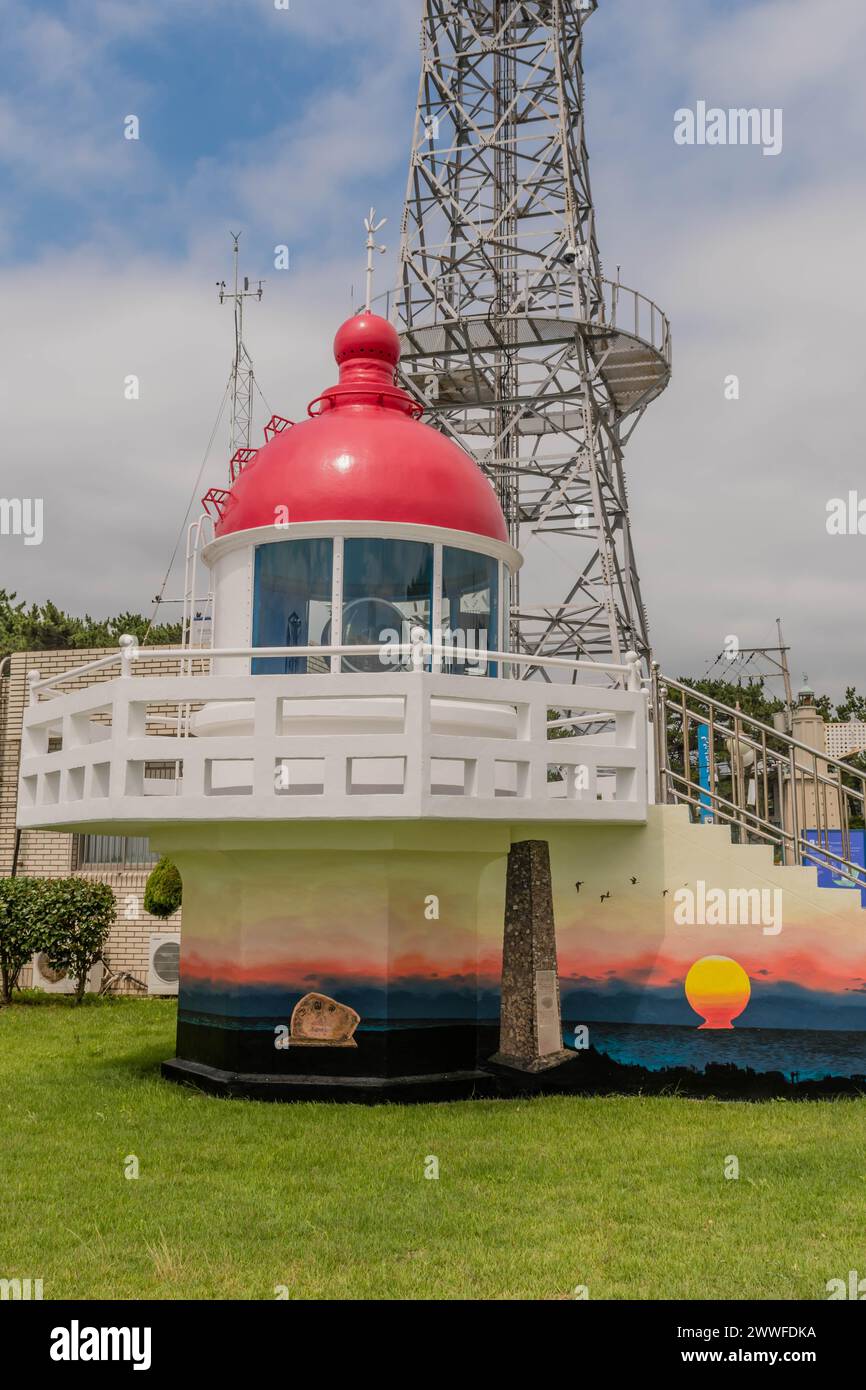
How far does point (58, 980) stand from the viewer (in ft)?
65.8

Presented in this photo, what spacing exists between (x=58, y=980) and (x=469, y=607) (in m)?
12.0

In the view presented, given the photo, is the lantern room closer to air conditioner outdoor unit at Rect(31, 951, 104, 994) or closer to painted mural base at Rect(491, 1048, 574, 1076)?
painted mural base at Rect(491, 1048, 574, 1076)

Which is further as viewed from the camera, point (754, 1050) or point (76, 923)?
point (76, 923)

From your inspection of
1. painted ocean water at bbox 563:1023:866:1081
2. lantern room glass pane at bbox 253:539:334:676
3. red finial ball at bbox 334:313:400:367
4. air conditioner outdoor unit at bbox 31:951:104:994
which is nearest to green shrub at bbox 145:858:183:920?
air conditioner outdoor unit at bbox 31:951:104:994

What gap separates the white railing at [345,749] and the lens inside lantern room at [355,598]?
0.99 ft

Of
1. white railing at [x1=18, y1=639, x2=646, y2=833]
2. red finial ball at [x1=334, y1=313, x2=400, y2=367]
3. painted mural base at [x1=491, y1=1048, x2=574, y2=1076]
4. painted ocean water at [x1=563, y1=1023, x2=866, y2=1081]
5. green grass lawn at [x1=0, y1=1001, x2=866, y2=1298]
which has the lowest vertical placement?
green grass lawn at [x1=0, y1=1001, x2=866, y2=1298]

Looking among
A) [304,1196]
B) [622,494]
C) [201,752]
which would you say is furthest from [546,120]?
[304,1196]

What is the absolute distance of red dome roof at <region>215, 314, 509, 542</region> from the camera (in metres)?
11.4

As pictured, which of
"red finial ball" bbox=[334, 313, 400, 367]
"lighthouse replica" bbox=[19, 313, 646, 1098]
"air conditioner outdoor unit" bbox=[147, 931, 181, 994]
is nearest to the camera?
"lighthouse replica" bbox=[19, 313, 646, 1098]

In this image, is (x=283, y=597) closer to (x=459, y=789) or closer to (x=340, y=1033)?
(x=459, y=789)

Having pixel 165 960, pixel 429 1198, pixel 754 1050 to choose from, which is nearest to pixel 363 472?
pixel 754 1050

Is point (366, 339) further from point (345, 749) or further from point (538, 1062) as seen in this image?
point (538, 1062)

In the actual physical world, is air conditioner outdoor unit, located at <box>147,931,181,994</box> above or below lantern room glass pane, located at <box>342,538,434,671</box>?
below

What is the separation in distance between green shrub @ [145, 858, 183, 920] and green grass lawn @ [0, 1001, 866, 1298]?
22.9 ft
